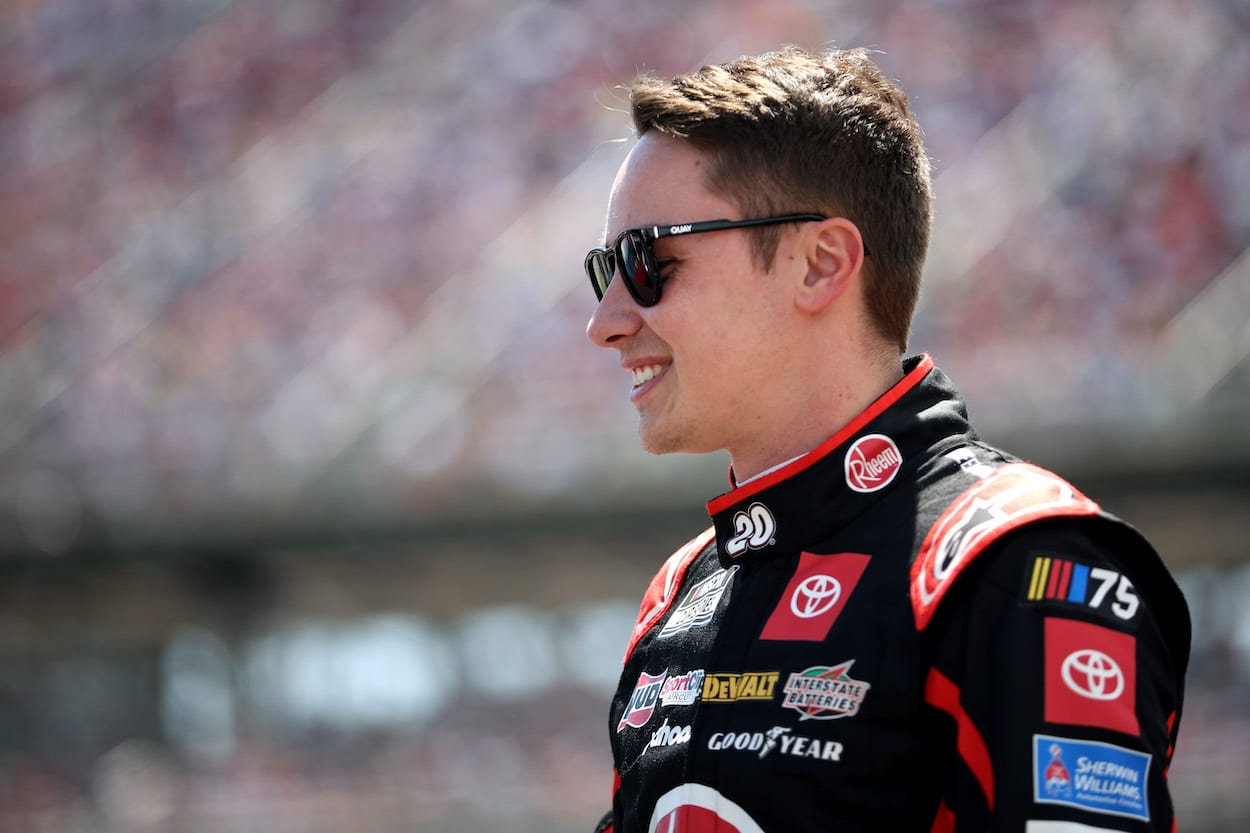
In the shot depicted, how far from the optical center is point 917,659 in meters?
1.18

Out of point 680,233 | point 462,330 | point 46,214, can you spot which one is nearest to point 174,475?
point 462,330

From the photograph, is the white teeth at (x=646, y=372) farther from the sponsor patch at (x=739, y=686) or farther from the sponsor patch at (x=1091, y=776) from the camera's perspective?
the sponsor patch at (x=1091, y=776)

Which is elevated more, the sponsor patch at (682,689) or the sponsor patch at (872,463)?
the sponsor patch at (872,463)

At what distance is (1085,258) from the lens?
8.56 meters

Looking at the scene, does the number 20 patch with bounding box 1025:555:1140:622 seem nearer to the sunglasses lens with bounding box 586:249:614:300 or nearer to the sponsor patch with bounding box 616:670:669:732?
the sponsor patch with bounding box 616:670:669:732

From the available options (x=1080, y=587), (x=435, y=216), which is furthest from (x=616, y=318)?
(x=435, y=216)

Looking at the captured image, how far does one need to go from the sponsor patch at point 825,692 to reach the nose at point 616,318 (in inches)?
17.0

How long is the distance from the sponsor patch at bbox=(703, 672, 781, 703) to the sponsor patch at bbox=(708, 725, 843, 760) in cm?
3

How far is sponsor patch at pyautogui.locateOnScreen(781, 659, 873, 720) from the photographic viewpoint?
1196 millimetres

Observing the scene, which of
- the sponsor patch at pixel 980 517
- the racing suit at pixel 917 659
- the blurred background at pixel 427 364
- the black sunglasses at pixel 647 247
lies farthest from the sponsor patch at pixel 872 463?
the blurred background at pixel 427 364

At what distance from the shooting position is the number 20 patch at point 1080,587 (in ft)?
3.71

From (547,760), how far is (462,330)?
8.54 ft

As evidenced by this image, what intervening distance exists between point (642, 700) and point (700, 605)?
4.4 inches

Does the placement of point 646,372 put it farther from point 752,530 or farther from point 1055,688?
point 1055,688
